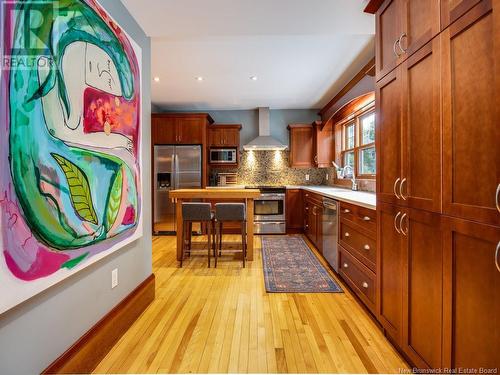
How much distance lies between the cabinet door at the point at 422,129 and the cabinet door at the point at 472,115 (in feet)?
0.18

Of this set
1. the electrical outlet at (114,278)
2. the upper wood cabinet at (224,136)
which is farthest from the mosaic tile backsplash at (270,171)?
the electrical outlet at (114,278)

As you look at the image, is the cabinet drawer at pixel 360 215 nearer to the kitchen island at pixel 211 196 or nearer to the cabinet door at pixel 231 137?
the kitchen island at pixel 211 196

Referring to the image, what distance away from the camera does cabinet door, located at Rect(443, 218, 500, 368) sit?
934 millimetres

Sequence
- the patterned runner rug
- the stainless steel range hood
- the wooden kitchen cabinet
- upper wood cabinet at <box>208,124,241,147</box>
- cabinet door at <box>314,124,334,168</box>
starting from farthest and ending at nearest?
upper wood cabinet at <box>208,124,241,147</box>
the stainless steel range hood
cabinet door at <box>314,124,334,168</box>
the wooden kitchen cabinet
the patterned runner rug

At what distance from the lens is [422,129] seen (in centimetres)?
132

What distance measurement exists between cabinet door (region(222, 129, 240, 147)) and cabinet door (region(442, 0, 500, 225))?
4336mm

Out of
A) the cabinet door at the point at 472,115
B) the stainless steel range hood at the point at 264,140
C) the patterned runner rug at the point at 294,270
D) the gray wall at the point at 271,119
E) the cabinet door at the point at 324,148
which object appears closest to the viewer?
the cabinet door at the point at 472,115

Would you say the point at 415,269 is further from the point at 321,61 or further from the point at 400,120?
the point at 321,61

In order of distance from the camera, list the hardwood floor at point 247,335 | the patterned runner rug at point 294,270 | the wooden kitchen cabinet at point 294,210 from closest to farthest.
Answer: the hardwood floor at point 247,335
the patterned runner rug at point 294,270
the wooden kitchen cabinet at point 294,210

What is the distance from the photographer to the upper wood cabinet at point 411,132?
4.00 ft

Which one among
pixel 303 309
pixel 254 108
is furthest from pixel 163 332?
pixel 254 108

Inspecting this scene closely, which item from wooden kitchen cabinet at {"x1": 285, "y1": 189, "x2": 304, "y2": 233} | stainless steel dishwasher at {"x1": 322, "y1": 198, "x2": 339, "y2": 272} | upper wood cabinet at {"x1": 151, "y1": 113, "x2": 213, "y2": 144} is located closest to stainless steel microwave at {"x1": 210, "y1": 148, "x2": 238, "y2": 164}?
upper wood cabinet at {"x1": 151, "y1": 113, "x2": 213, "y2": 144}

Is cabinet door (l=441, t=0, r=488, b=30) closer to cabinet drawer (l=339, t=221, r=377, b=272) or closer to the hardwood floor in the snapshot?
cabinet drawer (l=339, t=221, r=377, b=272)

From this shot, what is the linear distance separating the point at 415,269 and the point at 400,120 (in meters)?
0.86
